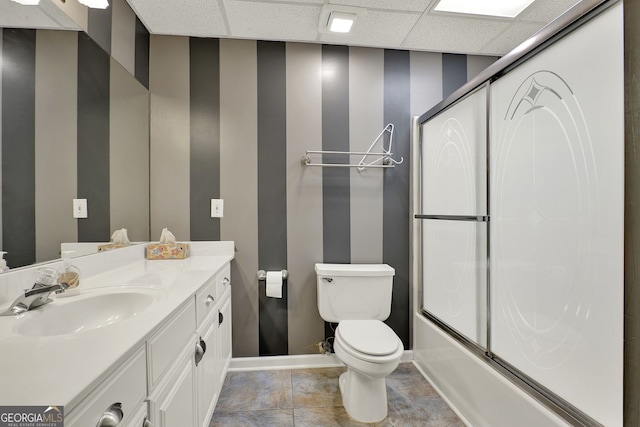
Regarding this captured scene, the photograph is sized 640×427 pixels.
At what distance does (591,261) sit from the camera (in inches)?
36.5

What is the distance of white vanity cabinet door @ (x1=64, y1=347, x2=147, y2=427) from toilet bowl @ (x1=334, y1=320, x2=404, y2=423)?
99cm

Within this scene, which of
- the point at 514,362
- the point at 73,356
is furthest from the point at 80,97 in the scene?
the point at 514,362

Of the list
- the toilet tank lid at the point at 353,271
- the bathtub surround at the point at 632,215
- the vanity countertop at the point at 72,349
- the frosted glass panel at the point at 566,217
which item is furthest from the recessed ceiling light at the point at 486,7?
the vanity countertop at the point at 72,349

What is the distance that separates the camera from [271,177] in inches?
76.4

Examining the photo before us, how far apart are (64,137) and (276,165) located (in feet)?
3.69

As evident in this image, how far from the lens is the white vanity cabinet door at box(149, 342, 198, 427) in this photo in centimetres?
79

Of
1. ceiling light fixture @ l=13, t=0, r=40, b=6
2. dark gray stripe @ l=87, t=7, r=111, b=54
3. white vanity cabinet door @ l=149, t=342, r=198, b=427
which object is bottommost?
white vanity cabinet door @ l=149, t=342, r=198, b=427

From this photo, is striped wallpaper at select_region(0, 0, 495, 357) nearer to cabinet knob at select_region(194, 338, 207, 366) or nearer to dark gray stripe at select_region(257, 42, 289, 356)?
dark gray stripe at select_region(257, 42, 289, 356)

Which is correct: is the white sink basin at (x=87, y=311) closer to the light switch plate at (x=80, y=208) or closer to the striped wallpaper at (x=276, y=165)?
the light switch plate at (x=80, y=208)

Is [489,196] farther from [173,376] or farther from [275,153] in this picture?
[173,376]

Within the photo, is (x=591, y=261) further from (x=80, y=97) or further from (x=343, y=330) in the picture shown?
(x=80, y=97)

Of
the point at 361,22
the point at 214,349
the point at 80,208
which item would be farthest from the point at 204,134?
the point at 214,349

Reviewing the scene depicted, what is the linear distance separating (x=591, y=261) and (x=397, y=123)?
1471 mm

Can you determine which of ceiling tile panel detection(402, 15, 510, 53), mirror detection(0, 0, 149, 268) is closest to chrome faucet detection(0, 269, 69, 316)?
mirror detection(0, 0, 149, 268)
